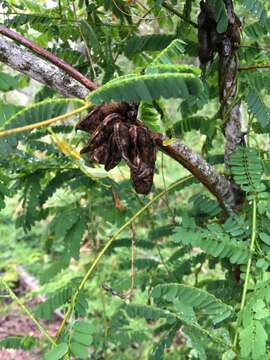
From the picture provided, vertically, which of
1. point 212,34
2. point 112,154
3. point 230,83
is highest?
point 212,34

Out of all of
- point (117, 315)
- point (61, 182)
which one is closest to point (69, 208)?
point (61, 182)

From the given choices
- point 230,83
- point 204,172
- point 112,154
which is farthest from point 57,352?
point 230,83

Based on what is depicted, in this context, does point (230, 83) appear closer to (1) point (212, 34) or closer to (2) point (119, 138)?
(1) point (212, 34)

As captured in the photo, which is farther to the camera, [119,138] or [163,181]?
[163,181]

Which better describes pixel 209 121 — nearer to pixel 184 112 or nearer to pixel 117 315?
pixel 184 112

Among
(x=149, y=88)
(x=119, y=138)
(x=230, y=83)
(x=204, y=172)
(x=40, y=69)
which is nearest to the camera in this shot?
(x=149, y=88)

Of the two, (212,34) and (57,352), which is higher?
(212,34)

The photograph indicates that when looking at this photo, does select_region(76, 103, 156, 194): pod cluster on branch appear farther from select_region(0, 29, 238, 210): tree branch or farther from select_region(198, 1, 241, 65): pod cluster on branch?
select_region(198, 1, 241, 65): pod cluster on branch

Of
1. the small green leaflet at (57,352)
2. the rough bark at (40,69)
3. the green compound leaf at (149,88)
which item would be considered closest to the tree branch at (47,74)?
the rough bark at (40,69)

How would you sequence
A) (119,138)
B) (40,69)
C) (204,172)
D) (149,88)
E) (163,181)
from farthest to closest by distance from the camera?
(163,181) → (204,172) → (40,69) → (119,138) → (149,88)
